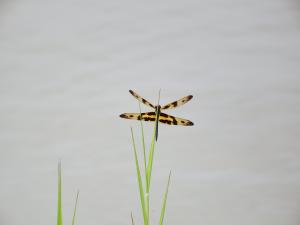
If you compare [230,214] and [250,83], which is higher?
[250,83]

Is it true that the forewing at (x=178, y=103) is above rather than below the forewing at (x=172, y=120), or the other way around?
above

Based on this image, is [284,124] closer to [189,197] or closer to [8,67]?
[189,197]

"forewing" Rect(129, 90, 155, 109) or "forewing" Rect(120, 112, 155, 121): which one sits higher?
"forewing" Rect(129, 90, 155, 109)

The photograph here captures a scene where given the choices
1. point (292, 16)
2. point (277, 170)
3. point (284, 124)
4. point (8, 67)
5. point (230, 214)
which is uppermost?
point (292, 16)

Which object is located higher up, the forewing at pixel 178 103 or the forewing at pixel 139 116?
the forewing at pixel 178 103

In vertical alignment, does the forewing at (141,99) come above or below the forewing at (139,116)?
above

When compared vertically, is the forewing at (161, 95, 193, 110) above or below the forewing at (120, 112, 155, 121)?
above

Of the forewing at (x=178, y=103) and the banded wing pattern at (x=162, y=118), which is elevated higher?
the forewing at (x=178, y=103)

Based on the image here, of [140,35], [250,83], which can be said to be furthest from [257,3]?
[140,35]
